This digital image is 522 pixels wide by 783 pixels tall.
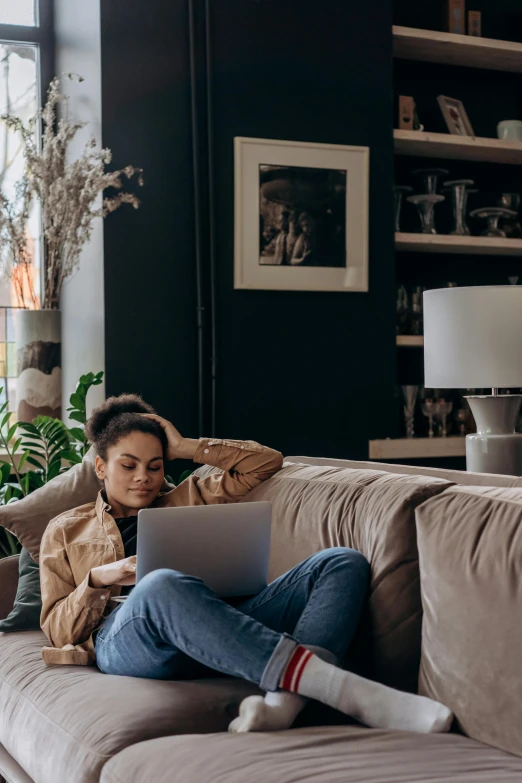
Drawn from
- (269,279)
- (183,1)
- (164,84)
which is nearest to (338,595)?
(269,279)

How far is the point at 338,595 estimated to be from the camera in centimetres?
197

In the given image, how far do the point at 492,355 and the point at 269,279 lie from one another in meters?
1.44

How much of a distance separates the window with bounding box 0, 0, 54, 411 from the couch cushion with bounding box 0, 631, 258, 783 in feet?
7.65

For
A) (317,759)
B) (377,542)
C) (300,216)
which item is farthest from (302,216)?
(317,759)

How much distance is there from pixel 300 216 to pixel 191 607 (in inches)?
100.0

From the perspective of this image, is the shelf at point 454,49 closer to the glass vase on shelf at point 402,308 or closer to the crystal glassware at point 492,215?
the crystal glassware at point 492,215

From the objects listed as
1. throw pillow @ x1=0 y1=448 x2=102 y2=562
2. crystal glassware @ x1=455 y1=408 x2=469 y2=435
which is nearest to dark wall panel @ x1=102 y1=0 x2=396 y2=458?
crystal glassware @ x1=455 y1=408 x2=469 y2=435

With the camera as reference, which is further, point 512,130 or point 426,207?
point 512,130

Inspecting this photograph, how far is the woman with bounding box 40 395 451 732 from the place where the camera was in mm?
1783

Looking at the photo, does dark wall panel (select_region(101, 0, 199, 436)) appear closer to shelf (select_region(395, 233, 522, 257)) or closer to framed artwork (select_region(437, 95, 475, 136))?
shelf (select_region(395, 233, 522, 257))

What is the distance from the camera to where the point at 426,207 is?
180 inches

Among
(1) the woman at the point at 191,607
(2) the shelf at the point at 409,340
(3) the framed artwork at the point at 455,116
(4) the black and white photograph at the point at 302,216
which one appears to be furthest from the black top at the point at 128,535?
(3) the framed artwork at the point at 455,116

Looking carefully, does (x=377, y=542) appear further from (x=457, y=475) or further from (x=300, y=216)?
(x=300, y=216)

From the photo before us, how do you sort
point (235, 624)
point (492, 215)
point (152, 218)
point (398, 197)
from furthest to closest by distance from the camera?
1. point (492, 215)
2. point (398, 197)
3. point (152, 218)
4. point (235, 624)
